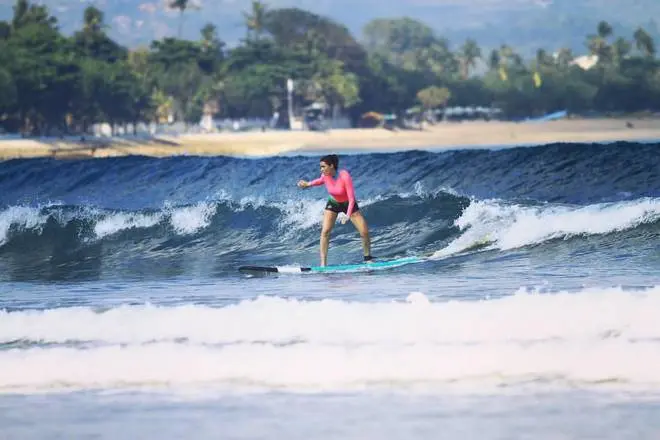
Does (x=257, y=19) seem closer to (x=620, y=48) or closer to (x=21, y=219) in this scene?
(x=620, y=48)

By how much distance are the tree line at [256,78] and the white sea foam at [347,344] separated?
83436 millimetres

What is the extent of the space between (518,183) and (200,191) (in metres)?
8.53

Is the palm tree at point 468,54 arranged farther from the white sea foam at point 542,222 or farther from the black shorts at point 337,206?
the black shorts at point 337,206

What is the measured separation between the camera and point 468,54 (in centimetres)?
17738

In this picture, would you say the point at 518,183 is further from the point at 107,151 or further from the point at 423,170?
the point at 107,151

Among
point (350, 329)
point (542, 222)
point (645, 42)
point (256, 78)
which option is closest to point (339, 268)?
point (350, 329)

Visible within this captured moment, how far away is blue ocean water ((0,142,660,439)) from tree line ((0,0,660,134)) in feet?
248

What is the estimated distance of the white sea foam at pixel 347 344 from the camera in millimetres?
8008

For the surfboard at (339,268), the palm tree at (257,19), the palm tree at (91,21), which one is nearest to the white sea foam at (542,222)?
the surfboard at (339,268)

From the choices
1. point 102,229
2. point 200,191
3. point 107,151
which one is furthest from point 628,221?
point 107,151

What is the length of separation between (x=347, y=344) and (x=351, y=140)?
3834 inches

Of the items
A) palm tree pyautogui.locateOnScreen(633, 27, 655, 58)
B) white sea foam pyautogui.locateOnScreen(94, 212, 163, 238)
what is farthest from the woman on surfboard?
palm tree pyautogui.locateOnScreen(633, 27, 655, 58)

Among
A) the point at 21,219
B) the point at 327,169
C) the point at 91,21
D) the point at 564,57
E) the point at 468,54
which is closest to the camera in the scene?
→ the point at 327,169

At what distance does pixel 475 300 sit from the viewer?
10.9 meters
